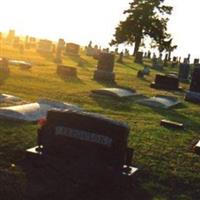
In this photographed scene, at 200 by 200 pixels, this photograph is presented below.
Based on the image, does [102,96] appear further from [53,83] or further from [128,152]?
[128,152]

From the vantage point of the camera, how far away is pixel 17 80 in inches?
953

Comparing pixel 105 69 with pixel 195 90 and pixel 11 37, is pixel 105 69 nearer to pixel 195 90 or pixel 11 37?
pixel 195 90

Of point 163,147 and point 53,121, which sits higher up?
point 53,121

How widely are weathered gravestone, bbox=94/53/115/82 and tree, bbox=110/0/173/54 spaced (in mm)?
33451

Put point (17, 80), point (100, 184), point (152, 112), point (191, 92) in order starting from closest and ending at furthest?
point (100, 184) → point (152, 112) → point (17, 80) → point (191, 92)

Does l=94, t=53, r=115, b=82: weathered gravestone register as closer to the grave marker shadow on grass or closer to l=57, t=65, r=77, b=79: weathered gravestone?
l=57, t=65, r=77, b=79: weathered gravestone

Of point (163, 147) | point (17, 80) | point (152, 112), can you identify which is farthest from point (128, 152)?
point (17, 80)

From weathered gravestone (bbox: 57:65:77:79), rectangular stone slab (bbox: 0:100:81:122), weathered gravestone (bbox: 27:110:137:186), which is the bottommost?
weathered gravestone (bbox: 57:65:77:79)

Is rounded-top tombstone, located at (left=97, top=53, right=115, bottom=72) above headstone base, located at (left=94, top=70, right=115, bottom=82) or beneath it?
above

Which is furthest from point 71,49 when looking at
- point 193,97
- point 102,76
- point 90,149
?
point 90,149

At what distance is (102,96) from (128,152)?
12977mm

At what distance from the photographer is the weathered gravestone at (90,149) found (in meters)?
9.17

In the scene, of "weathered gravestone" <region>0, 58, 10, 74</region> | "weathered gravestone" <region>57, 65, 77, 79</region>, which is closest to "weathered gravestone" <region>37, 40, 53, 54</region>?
"weathered gravestone" <region>57, 65, 77, 79</region>

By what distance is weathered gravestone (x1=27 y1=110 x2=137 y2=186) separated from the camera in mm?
9172
